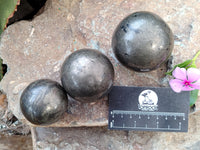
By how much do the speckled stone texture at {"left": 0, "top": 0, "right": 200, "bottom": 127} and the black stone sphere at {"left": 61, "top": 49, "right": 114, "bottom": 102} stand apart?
0.24m

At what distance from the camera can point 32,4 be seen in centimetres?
198

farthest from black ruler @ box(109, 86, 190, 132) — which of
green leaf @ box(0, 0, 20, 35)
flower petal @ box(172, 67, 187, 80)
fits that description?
green leaf @ box(0, 0, 20, 35)

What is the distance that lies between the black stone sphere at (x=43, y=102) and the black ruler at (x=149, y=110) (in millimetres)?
339

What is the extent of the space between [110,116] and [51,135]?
475 millimetres

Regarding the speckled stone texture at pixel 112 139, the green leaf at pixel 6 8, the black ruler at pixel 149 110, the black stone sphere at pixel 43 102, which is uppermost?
the green leaf at pixel 6 8

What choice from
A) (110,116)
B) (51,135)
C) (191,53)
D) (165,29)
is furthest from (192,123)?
(51,135)

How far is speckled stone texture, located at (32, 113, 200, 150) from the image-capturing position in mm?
1674

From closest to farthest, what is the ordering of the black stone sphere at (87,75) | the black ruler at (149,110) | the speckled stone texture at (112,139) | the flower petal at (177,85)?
the black stone sphere at (87,75) → the flower petal at (177,85) → the black ruler at (149,110) → the speckled stone texture at (112,139)

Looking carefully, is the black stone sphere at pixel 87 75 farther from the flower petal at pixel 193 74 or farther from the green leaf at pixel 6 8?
the green leaf at pixel 6 8

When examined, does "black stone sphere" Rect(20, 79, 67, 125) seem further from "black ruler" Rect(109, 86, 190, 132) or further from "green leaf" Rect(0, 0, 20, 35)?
"green leaf" Rect(0, 0, 20, 35)

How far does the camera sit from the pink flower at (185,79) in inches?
52.9

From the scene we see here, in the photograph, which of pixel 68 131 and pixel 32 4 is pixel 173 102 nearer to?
pixel 68 131

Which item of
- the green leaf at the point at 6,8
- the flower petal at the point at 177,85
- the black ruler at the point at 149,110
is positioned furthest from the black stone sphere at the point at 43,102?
the flower petal at the point at 177,85

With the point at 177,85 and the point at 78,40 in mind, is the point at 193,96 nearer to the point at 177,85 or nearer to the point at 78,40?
the point at 177,85
